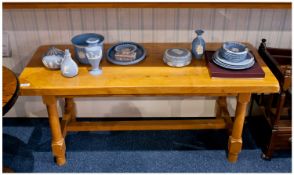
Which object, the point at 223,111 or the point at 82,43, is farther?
the point at 223,111

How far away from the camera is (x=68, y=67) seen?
1580 millimetres

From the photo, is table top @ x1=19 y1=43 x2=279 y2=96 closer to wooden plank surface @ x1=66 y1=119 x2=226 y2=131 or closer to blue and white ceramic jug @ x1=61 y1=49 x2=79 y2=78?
blue and white ceramic jug @ x1=61 y1=49 x2=79 y2=78

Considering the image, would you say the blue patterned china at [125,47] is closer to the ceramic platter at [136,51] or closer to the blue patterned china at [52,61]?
→ the ceramic platter at [136,51]

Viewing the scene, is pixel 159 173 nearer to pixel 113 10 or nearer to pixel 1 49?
pixel 113 10

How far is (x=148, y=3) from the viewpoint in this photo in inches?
62.7

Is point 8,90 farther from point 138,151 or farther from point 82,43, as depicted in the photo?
point 138,151

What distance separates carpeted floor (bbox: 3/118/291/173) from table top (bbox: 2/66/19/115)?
0.64 m

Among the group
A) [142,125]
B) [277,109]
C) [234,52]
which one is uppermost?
[234,52]

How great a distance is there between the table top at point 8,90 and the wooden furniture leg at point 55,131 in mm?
209

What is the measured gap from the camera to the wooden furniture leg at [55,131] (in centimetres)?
163

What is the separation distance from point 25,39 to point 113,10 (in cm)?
53

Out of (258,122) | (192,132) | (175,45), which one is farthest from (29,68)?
(258,122)

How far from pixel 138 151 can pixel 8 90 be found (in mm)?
896

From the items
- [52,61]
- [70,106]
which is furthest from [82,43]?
[70,106]
